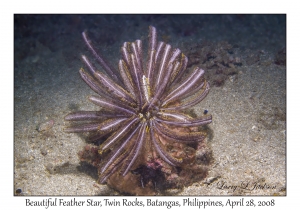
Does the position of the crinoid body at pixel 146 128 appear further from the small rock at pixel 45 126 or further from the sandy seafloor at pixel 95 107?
the small rock at pixel 45 126

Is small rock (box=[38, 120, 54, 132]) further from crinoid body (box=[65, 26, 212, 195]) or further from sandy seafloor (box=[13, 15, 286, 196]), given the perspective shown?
crinoid body (box=[65, 26, 212, 195])

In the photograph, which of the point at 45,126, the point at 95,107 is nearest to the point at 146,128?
the point at 95,107

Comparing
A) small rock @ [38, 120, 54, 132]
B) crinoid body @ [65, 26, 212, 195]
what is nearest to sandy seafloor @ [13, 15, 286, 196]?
small rock @ [38, 120, 54, 132]

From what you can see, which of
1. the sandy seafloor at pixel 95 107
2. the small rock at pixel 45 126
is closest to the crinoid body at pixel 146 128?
the sandy seafloor at pixel 95 107

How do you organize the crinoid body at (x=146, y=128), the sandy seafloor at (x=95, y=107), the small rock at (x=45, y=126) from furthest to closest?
the small rock at (x=45, y=126)
the sandy seafloor at (x=95, y=107)
the crinoid body at (x=146, y=128)

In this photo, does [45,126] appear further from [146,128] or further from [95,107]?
[146,128]
